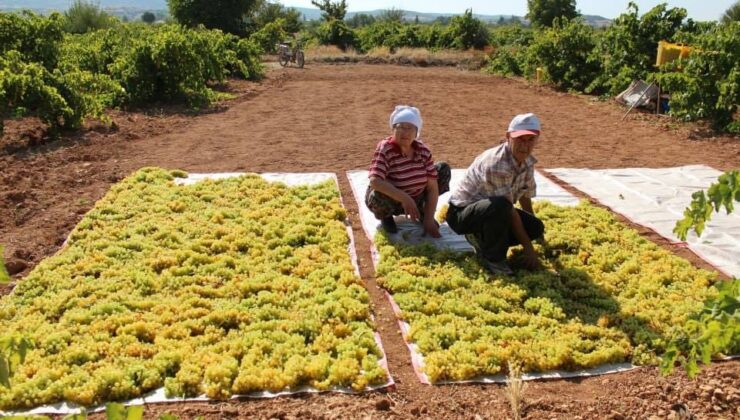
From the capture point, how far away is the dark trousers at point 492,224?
5.18 meters

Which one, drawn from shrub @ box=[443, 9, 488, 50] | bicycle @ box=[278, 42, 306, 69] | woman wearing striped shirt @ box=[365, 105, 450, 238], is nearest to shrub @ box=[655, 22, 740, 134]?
woman wearing striped shirt @ box=[365, 105, 450, 238]

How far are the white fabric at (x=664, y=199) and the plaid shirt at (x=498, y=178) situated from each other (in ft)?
6.17

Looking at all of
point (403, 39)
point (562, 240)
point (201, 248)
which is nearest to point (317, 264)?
point (201, 248)

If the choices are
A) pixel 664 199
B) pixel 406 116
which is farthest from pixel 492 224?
pixel 664 199

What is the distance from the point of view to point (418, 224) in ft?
21.2

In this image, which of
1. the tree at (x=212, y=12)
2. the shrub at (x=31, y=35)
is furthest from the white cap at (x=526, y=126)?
the tree at (x=212, y=12)

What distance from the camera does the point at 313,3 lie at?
47.4 m

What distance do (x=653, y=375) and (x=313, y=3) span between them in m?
46.8

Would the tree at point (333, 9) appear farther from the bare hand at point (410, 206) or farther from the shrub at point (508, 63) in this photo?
the bare hand at point (410, 206)

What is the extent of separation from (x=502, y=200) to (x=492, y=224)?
0.72 feet

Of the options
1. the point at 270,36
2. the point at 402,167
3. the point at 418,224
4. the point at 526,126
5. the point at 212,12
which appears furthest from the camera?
the point at 212,12

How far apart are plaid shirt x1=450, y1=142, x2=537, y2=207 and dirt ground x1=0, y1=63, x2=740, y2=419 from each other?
3.73 ft

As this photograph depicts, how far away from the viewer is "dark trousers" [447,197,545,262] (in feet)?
17.0

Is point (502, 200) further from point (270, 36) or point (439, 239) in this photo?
point (270, 36)
